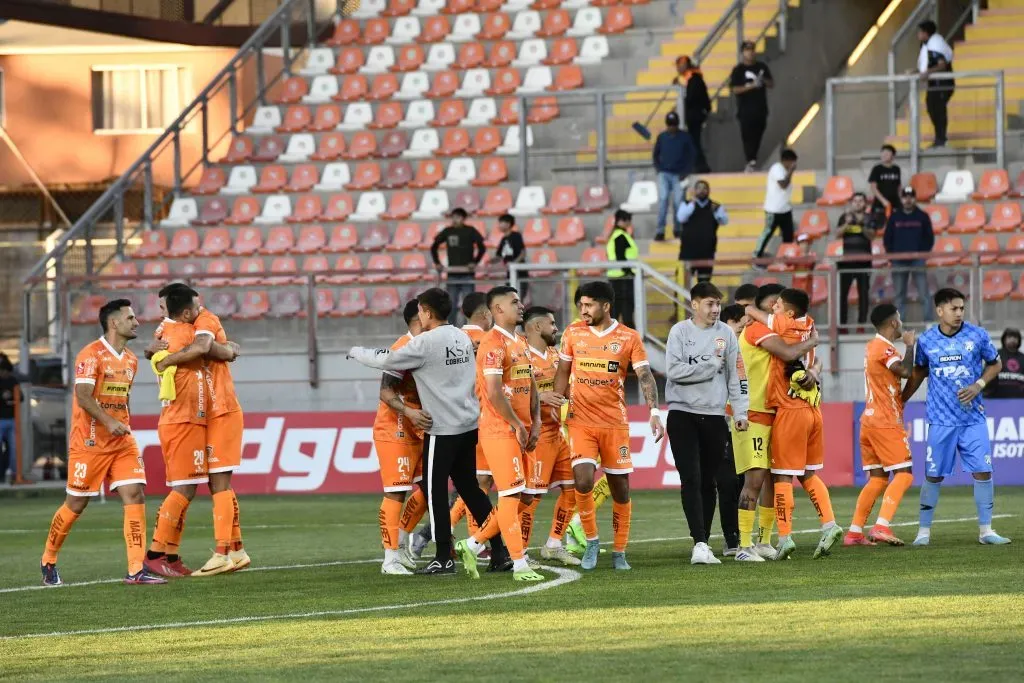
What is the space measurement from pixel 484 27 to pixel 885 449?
69.3 ft

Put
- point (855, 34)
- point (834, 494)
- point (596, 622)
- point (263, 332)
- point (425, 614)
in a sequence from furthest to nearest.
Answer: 1. point (855, 34)
2. point (263, 332)
3. point (834, 494)
4. point (425, 614)
5. point (596, 622)

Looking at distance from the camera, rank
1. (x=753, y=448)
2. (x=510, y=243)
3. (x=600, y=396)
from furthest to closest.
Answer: (x=510, y=243) → (x=753, y=448) → (x=600, y=396)

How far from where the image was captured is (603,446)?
12.9 m

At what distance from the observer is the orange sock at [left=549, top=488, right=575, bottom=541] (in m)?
13.4

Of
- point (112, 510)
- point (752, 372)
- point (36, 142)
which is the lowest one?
point (112, 510)

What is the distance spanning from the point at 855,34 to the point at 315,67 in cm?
1009

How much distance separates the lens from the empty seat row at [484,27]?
108 ft

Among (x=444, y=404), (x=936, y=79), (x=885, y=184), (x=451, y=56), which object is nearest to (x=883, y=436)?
(x=444, y=404)

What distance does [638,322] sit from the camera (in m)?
23.5

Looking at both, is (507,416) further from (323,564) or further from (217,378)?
(323,564)

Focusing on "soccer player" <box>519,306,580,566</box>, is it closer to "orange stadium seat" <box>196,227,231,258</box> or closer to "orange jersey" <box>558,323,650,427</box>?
"orange jersey" <box>558,323,650,427</box>

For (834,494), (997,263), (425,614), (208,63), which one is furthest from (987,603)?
(208,63)

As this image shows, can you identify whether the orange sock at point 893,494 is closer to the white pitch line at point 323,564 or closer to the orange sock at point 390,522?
the white pitch line at point 323,564

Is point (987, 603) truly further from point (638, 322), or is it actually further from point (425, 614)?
point (638, 322)
